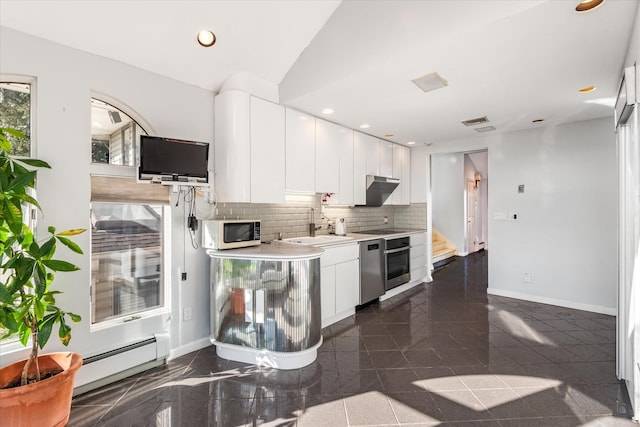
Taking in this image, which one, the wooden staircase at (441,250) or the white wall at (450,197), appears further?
the white wall at (450,197)

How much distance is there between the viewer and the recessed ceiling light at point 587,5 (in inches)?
68.5

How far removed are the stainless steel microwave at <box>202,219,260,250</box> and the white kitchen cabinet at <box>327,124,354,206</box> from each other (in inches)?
57.6

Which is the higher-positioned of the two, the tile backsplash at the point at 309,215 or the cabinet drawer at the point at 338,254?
the tile backsplash at the point at 309,215

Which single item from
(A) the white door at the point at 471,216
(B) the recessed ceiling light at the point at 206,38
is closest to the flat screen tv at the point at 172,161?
(B) the recessed ceiling light at the point at 206,38

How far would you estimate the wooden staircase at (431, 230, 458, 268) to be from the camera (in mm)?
7323

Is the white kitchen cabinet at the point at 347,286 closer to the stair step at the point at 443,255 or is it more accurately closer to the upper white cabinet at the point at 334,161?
the upper white cabinet at the point at 334,161

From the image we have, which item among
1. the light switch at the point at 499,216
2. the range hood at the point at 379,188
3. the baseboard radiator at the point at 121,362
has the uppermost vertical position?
the range hood at the point at 379,188

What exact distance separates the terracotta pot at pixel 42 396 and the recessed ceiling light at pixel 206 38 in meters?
2.50

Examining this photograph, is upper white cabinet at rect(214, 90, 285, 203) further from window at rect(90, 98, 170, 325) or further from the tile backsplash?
window at rect(90, 98, 170, 325)

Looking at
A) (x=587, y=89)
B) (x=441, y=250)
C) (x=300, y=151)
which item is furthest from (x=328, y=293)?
(x=441, y=250)

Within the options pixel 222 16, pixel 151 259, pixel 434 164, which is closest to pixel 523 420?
pixel 151 259

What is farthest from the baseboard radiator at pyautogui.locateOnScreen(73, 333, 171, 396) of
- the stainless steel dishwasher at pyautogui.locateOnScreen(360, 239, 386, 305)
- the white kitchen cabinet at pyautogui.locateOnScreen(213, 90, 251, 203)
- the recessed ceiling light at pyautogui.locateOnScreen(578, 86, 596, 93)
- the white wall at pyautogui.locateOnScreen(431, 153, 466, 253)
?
the white wall at pyautogui.locateOnScreen(431, 153, 466, 253)

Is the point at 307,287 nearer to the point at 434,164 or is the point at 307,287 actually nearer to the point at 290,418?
the point at 290,418

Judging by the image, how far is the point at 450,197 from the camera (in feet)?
28.3
